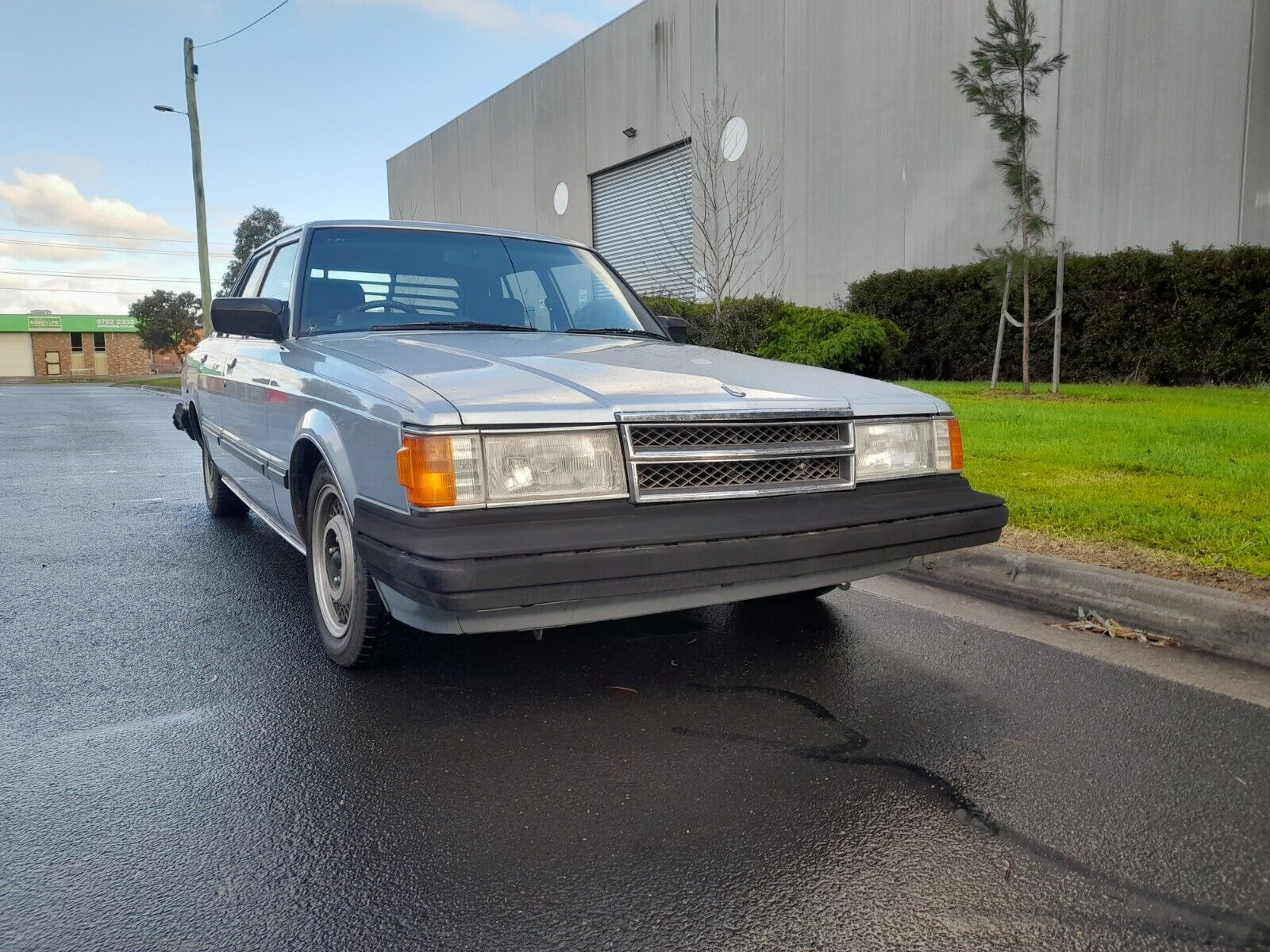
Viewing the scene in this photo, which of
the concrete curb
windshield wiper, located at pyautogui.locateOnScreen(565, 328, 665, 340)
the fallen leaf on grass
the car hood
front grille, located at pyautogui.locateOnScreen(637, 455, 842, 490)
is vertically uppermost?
windshield wiper, located at pyautogui.locateOnScreen(565, 328, 665, 340)

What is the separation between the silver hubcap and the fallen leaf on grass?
8.75ft

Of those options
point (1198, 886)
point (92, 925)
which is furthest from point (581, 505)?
point (1198, 886)

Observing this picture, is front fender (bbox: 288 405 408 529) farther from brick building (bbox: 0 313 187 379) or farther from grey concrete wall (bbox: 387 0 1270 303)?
brick building (bbox: 0 313 187 379)

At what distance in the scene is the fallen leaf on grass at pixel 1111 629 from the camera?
3500 mm

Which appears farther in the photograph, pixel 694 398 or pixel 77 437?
pixel 77 437

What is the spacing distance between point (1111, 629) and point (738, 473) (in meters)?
A: 1.77

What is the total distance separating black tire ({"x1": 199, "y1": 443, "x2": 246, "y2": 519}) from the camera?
6008 millimetres

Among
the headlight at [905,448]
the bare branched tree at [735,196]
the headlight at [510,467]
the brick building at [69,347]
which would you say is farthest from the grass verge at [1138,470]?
the brick building at [69,347]

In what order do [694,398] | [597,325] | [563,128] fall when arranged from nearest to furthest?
[694,398], [597,325], [563,128]

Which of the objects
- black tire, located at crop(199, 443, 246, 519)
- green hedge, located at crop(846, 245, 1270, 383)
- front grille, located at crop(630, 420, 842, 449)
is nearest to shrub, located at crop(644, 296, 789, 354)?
green hedge, located at crop(846, 245, 1270, 383)

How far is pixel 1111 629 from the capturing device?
11.8 feet

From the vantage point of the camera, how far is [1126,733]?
270cm

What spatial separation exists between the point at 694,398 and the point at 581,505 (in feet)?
1.67

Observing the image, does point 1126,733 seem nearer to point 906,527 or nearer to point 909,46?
point 906,527
